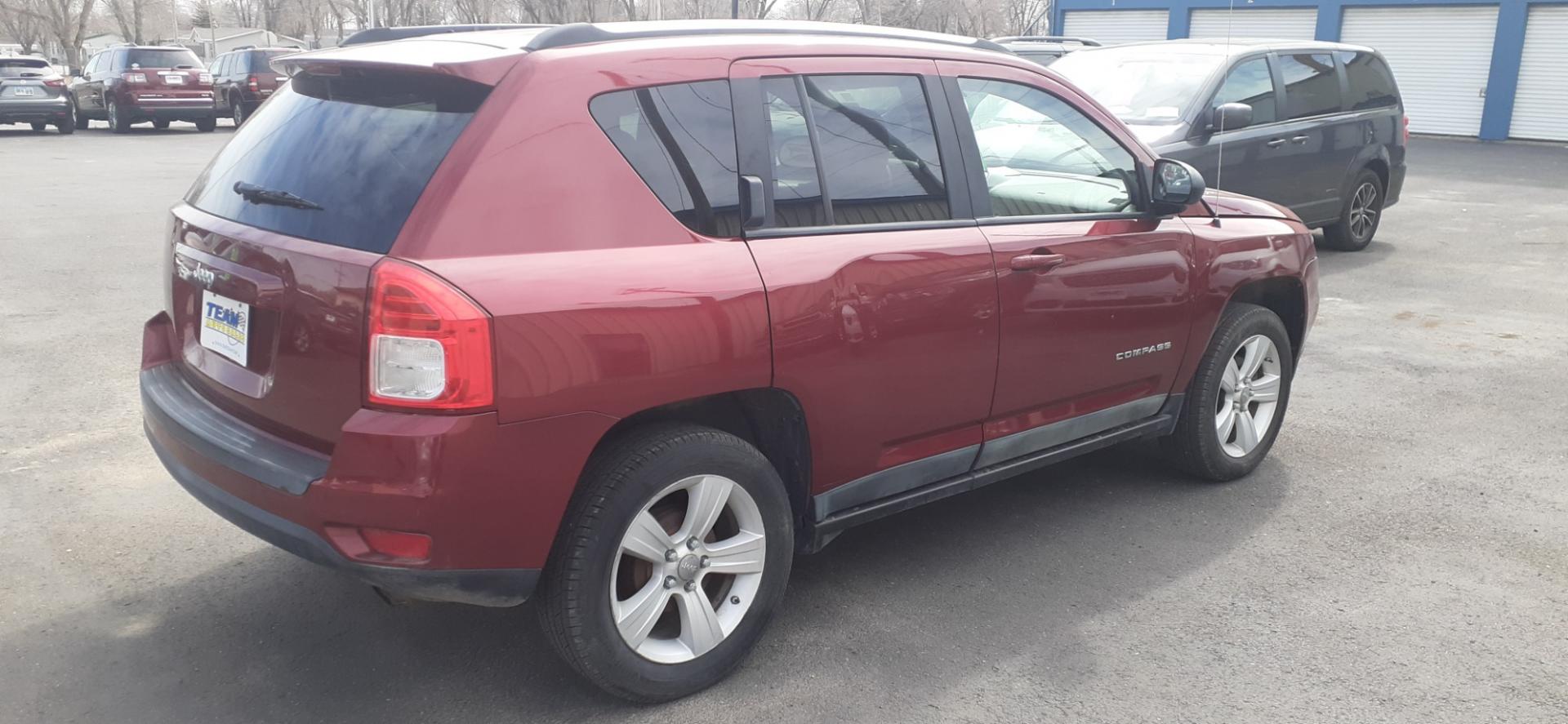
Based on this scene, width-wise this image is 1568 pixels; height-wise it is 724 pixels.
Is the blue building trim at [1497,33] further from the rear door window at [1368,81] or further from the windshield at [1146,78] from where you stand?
the windshield at [1146,78]

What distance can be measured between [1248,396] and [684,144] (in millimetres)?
2813

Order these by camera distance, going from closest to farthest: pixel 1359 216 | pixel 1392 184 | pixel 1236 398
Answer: pixel 1236 398 → pixel 1359 216 → pixel 1392 184

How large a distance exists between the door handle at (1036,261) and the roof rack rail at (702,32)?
738 millimetres

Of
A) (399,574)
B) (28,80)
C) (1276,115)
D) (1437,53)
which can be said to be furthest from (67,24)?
(399,574)

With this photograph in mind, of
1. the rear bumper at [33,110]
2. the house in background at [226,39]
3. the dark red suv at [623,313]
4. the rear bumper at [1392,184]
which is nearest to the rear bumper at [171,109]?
the rear bumper at [33,110]

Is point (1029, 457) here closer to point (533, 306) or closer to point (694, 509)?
point (694, 509)

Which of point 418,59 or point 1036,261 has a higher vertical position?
point 418,59

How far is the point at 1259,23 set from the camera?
28422mm

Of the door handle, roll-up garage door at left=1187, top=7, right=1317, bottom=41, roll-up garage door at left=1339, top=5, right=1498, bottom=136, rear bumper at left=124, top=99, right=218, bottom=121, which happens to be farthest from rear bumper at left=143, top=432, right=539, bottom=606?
roll-up garage door at left=1339, top=5, right=1498, bottom=136

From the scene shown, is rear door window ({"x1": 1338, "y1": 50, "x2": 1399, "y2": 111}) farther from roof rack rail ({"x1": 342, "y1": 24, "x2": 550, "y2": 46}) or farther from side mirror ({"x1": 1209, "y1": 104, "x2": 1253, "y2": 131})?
roof rack rail ({"x1": 342, "y1": 24, "x2": 550, "y2": 46})

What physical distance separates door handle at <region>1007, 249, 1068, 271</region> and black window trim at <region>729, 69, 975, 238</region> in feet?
0.62

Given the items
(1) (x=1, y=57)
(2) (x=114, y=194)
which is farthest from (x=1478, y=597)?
(1) (x=1, y=57)

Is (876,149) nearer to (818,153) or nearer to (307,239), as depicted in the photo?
(818,153)

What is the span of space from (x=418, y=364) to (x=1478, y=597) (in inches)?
130
